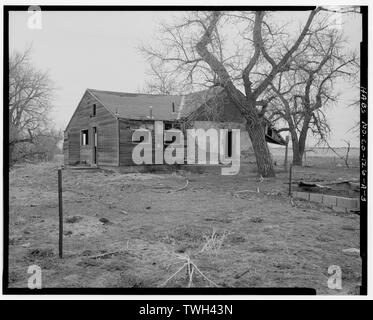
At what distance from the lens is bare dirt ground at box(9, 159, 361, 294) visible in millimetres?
3529

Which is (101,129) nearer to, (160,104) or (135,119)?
(135,119)

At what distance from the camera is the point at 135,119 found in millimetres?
11414

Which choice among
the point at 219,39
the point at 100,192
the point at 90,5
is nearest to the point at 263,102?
the point at 219,39

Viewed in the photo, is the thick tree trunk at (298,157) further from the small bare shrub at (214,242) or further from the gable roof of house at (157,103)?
the small bare shrub at (214,242)

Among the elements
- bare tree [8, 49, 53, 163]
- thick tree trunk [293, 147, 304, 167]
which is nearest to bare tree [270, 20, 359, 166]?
thick tree trunk [293, 147, 304, 167]

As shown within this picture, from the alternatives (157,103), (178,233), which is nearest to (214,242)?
(178,233)

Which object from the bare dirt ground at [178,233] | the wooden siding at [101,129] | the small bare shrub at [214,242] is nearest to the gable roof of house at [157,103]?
the wooden siding at [101,129]

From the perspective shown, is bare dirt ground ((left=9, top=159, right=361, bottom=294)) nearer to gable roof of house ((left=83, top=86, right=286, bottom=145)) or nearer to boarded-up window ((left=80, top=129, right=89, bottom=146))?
gable roof of house ((left=83, top=86, right=286, bottom=145))

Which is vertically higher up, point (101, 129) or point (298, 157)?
point (101, 129)

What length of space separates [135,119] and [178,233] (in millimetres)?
7194

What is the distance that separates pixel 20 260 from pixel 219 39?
181 inches

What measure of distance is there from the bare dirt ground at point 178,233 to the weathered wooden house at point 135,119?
49.3 inches

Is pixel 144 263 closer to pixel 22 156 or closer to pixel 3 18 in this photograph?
pixel 22 156

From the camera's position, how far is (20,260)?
382 cm
